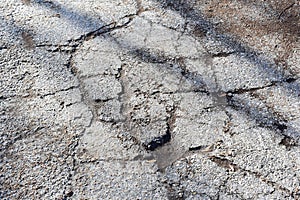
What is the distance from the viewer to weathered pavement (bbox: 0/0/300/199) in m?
2.32

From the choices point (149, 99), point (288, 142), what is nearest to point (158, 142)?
point (149, 99)

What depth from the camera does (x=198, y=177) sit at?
7.66 feet

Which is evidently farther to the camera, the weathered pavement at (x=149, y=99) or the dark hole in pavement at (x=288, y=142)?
the dark hole in pavement at (x=288, y=142)

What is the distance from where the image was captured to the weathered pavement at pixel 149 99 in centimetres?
232

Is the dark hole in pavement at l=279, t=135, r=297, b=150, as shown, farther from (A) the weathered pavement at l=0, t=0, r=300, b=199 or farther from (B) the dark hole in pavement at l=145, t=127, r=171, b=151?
(B) the dark hole in pavement at l=145, t=127, r=171, b=151

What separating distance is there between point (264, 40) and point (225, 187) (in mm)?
1136

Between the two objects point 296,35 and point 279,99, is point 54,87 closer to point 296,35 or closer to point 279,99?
point 279,99

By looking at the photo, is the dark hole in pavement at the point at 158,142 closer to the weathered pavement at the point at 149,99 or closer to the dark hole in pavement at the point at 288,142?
the weathered pavement at the point at 149,99

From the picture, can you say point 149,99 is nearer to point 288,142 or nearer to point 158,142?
point 158,142

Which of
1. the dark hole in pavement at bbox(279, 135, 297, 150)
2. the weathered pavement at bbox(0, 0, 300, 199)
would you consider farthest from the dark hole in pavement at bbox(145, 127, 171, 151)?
the dark hole in pavement at bbox(279, 135, 297, 150)

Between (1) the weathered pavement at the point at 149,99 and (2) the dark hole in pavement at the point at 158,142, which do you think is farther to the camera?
(2) the dark hole in pavement at the point at 158,142

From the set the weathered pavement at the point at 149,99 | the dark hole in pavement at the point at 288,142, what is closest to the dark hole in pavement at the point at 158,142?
the weathered pavement at the point at 149,99

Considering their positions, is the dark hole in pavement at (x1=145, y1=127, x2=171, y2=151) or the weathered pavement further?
the dark hole in pavement at (x1=145, y1=127, x2=171, y2=151)

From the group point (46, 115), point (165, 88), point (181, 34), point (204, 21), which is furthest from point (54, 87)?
point (204, 21)
